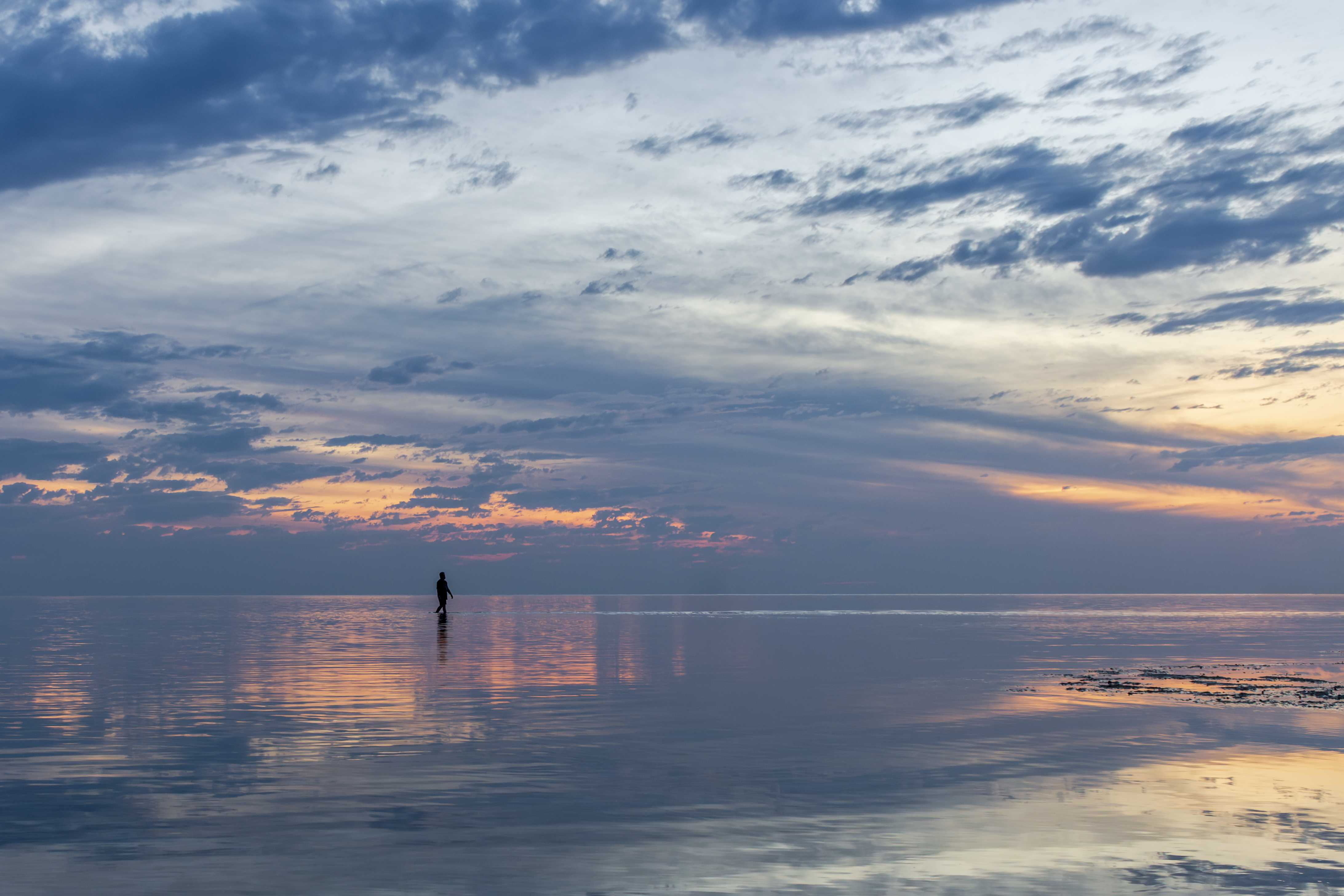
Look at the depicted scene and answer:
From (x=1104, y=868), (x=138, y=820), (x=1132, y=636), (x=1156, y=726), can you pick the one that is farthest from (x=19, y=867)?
(x=1132, y=636)

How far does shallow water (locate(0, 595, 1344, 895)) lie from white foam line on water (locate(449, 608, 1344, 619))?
5527cm

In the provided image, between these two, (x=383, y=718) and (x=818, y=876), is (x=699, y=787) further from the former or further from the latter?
(x=383, y=718)

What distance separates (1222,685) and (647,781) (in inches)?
817

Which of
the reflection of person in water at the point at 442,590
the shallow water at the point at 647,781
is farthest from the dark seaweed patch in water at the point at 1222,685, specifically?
the reflection of person in water at the point at 442,590

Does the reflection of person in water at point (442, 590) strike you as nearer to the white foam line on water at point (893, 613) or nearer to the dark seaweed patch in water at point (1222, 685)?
the white foam line on water at point (893, 613)

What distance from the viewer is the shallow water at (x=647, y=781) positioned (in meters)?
11.4

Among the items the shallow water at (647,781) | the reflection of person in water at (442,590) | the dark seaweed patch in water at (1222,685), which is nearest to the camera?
the shallow water at (647,781)

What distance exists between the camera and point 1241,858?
11961 mm

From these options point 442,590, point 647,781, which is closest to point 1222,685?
point 647,781

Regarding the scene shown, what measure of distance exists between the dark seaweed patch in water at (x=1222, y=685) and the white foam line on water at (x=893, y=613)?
5488 centimetres

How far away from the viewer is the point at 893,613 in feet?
332

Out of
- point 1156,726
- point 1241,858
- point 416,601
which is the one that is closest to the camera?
point 1241,858

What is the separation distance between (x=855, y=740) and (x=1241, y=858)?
8.55 meters

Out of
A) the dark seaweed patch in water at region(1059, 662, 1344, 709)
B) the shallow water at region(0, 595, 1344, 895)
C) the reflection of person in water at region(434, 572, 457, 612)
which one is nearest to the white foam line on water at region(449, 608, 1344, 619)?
the reflection of person in water at region(434, 572, 457, 612)
